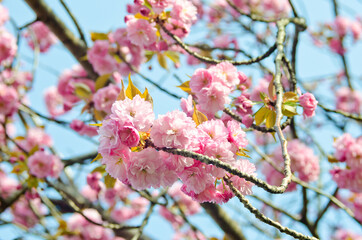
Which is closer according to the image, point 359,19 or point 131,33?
point 131,33

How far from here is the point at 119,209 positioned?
14.5 feet

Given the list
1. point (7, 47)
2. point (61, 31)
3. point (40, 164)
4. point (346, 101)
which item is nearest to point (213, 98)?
point (40, 164)

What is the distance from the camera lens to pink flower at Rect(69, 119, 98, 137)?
2.14 meters

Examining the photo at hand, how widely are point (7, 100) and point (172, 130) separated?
242 cm

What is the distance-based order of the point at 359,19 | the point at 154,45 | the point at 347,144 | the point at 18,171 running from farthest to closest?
the point at 359,19 → the point at 18,171 → the point at 347,144 → the point at 154,45

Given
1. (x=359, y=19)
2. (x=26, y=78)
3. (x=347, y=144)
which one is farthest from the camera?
(x=359, y=19)

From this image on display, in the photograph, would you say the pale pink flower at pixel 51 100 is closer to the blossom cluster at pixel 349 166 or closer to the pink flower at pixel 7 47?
the pink flower at pixel 7 47

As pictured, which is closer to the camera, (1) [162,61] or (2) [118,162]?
(2) [118,162]

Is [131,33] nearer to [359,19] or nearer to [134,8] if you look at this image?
[134,8]

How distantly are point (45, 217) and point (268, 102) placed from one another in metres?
2.67

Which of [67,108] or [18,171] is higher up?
[67,108]

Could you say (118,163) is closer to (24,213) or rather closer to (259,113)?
(259,113)

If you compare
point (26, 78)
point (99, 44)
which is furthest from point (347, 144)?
point (26, 78)

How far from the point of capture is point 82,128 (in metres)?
2.19
